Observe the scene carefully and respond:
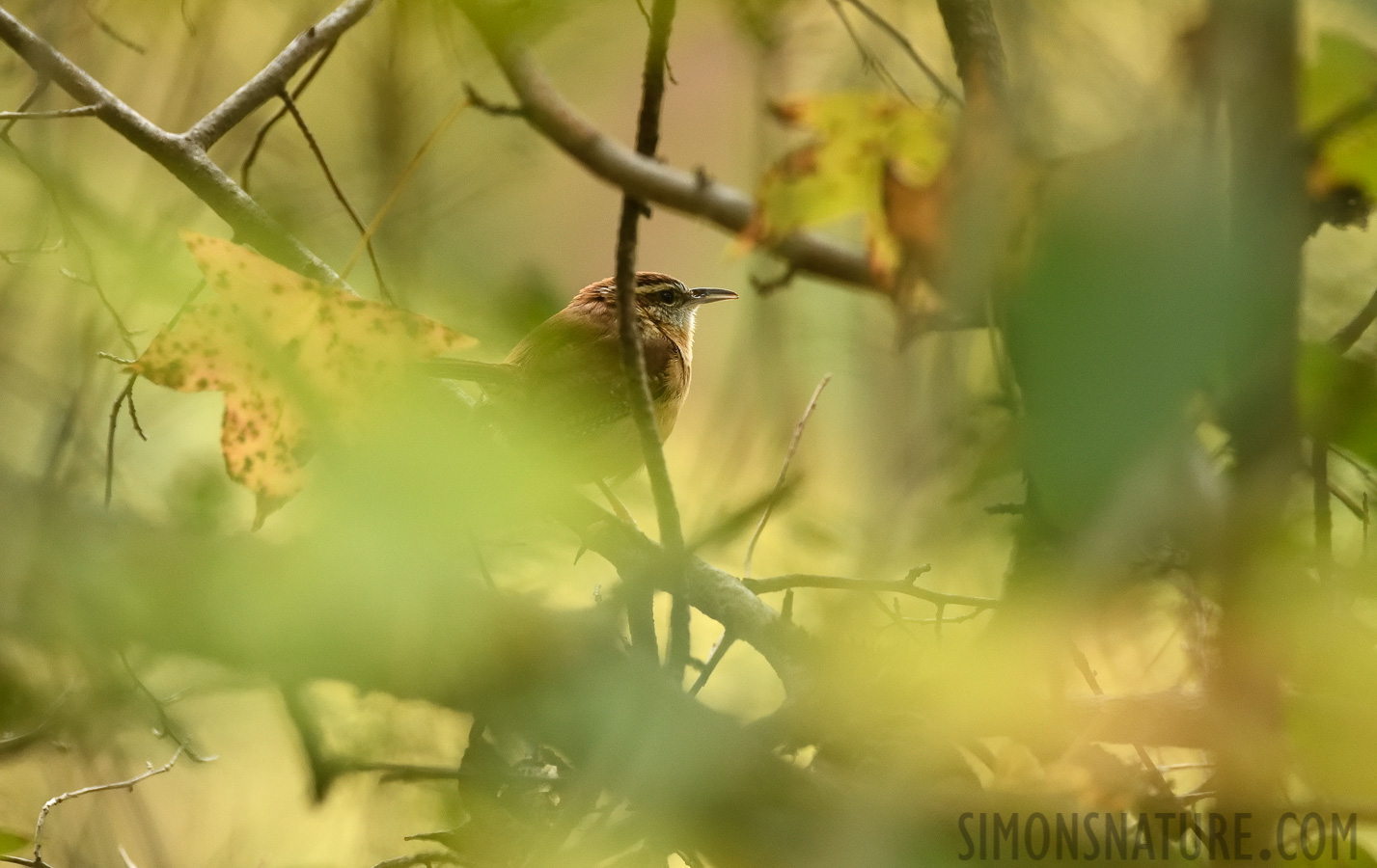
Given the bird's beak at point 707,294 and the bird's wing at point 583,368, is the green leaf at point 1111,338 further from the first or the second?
the bird's beak at point 707,294

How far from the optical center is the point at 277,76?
182 cm

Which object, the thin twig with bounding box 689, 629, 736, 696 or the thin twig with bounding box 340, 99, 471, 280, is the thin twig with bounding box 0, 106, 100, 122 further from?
the thin twig with bounding box 689, 629, 736, 696

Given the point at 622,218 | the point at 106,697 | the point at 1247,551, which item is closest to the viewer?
the point at 1247,551

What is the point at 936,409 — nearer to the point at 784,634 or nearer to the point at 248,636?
the point at 784,634

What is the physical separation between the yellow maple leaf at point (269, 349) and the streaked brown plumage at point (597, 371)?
0.62 metres

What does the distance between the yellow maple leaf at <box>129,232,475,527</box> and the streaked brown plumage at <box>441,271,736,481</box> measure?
0.62 metres

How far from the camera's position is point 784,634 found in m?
1.87

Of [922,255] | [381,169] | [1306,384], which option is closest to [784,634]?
[922,255]

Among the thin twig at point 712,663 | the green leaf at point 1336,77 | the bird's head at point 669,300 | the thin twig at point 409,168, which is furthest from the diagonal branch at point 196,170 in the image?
the bird's head at point 669,300

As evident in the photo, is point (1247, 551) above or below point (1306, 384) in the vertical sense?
below

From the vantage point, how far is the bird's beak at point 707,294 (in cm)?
371

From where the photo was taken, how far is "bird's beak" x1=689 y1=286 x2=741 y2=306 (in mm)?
3715

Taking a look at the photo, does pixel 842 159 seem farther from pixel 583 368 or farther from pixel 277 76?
pixel 583 368

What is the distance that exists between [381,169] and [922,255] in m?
3.19
